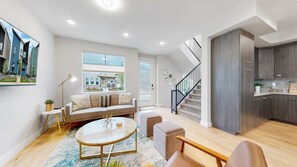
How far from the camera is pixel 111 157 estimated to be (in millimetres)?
1781

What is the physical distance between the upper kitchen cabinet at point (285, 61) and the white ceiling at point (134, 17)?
2.85 meters

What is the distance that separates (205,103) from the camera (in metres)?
3.03

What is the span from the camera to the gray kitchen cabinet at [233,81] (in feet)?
8.15

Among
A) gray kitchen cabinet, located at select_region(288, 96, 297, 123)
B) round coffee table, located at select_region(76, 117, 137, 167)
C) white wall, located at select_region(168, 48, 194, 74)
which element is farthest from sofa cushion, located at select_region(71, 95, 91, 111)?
gray kitchen cabinet, located at select_region(288, 96, 297, 123)

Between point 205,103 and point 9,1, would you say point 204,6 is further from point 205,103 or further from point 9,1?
point 9,1

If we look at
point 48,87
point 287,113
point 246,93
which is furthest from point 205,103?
point 48,87

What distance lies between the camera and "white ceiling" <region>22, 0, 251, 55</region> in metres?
2.08

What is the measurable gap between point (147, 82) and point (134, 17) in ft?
11.6

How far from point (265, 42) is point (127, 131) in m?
4.80

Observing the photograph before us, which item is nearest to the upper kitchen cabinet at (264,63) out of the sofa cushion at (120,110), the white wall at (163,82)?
the white wall at (163,82)

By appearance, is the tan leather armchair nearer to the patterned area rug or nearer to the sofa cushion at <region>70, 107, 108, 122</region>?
the patterned area rug

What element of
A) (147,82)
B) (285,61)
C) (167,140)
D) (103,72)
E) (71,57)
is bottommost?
(167,140)

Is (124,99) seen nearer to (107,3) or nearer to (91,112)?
(91,112)

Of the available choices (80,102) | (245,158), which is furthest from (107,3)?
(245,158)
